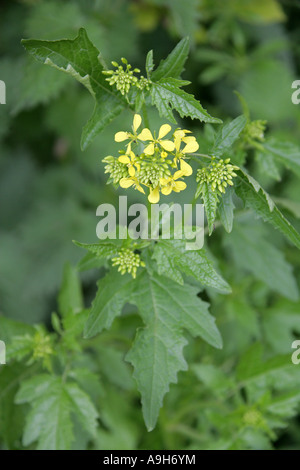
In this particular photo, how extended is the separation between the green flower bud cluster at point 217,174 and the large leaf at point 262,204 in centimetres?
4

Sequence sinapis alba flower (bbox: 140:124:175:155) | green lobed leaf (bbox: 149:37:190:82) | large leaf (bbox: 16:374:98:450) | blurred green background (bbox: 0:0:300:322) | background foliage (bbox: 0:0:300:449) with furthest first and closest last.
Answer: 1. blurred green background (bbox: 0:0:300:322)
2. background foliage (bbox: 0:0:300:449)
3. large leaf (bbox: 16:374:98:450)
4. green lobed leaf (bbox: 149:37:190:82)
5. sinapis alba flower (bbox: 140:124:175:155)

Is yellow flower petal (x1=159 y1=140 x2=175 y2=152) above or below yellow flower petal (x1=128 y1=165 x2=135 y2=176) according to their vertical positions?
above

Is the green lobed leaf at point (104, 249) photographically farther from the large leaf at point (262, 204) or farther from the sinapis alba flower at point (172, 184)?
the large leaf at point (262, 204)

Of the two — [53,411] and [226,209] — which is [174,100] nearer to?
[226,209]

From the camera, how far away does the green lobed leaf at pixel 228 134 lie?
4.33 ft

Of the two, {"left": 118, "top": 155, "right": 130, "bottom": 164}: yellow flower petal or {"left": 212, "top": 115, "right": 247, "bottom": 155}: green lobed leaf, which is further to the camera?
{"left": 212, "top": 115, "right": 247, "bottom": 155}: green lobed leaf

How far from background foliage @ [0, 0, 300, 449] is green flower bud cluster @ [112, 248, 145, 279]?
3.8 inches

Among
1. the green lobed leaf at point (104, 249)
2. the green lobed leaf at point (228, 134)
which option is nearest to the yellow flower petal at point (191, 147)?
the green lobed leaf at point (228, 134)

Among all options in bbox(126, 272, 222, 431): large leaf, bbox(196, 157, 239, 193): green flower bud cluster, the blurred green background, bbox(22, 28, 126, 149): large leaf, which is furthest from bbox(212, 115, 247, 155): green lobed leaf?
the blurred green background

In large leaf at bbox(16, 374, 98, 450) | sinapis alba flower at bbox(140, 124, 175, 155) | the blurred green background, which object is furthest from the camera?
the blurred green background

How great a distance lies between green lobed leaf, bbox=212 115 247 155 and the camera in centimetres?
132

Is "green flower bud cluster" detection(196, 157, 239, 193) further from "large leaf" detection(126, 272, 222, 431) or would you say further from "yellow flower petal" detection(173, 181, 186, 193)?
"large leaf" detection(126, 272, 222, 431)
